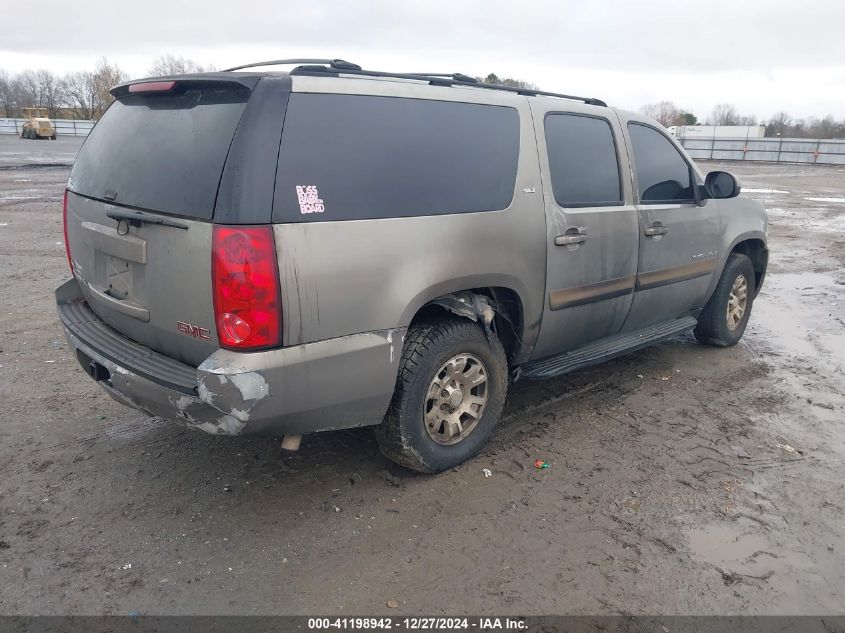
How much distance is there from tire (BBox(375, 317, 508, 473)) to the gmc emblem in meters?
0.95

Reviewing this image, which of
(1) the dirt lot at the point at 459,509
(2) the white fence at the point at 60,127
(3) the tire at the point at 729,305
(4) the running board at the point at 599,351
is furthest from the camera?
(2) the white fence at the point at 60,127

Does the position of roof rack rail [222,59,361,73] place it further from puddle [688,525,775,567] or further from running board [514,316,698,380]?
puddle [688,525,775,567]

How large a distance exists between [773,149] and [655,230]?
1677 inches

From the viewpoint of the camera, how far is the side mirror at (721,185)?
5.03m

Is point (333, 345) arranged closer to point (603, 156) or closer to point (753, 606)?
point (753, 606)

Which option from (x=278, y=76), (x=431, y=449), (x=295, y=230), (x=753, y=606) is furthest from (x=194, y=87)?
(x=753, y=606)

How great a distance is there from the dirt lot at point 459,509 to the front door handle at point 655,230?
116cm

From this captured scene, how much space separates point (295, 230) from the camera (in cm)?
267

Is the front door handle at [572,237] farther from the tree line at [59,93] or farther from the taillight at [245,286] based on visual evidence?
the tree line at [59,93]

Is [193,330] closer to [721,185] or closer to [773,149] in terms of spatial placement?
[721,185]

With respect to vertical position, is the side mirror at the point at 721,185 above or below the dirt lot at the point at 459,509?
above

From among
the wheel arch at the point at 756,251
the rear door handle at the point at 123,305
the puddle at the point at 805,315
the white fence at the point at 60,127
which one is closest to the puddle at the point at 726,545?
the rear door handle at the point at 123,305

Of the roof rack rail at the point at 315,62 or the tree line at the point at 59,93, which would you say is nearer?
the roof rack rail at the point at 315,62

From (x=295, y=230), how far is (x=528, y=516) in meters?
1.76
